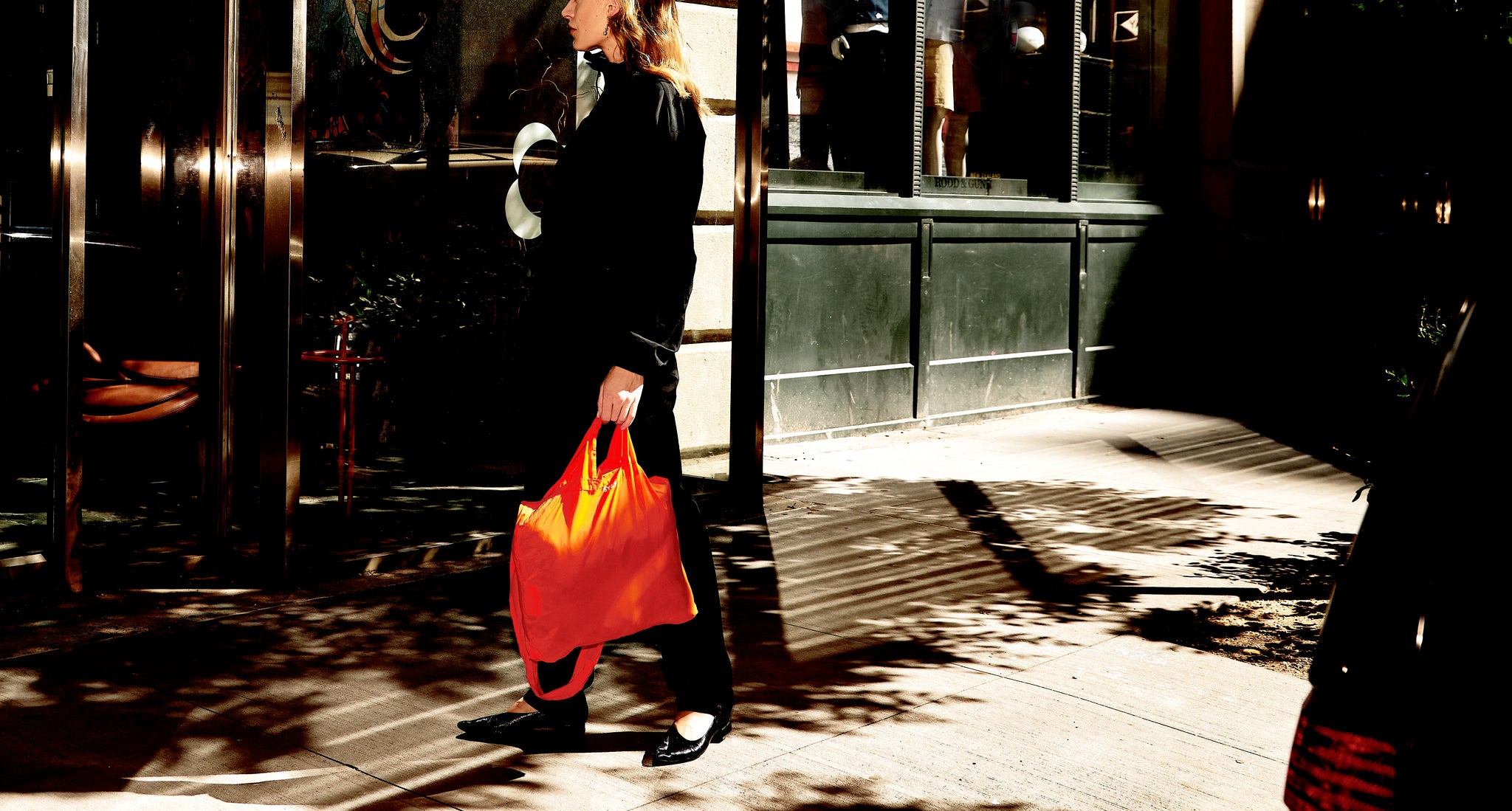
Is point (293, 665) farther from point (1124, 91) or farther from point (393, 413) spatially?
point (1124, 91)

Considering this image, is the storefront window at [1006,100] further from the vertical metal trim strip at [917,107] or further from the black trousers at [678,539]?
the black trousers at [678,539]

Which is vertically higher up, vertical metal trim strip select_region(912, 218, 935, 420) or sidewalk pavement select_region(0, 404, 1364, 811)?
vertical metal trim strip select_region(912, 218, 935, 420)

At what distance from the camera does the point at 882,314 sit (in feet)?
36.2

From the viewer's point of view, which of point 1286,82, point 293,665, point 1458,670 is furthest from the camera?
point 1286,82

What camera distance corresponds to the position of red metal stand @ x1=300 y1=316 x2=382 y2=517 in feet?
21.6

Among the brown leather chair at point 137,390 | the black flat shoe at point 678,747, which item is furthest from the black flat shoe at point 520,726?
the brown leather chair at point 137,390

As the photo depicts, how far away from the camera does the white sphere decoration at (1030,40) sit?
12438 millimetres

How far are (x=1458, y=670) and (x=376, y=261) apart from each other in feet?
20.6

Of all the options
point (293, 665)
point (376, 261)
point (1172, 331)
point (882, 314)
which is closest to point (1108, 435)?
point (882, 314)

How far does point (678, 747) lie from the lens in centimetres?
394

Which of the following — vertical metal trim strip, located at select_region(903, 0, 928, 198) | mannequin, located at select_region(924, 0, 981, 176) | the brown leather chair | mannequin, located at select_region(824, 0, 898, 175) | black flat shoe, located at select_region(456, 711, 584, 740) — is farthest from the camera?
mannequin, located at select_region(924, 0, 981, 176)

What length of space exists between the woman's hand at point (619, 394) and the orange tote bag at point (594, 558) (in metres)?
0.04

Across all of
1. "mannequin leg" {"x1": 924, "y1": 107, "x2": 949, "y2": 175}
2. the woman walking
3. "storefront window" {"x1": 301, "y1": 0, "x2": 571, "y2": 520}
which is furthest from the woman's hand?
"mannequin leg" {"x1": 924, "y1": 107, "x2": 949, "y2": 175}

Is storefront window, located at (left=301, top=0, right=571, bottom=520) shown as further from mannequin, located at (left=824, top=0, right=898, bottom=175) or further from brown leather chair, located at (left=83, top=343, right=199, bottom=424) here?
mannequin, located at (left=824, top=0, right=898, bottom=175)
